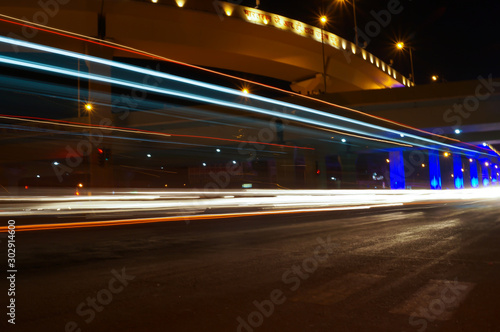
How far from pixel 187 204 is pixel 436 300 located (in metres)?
9.89

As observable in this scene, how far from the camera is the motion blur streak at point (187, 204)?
10453 mm

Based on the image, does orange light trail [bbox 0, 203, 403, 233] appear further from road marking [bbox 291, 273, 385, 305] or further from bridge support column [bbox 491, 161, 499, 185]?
bridge support column [bbox 491, 161, 499, 185]

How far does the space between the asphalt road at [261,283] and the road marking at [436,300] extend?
12 mm

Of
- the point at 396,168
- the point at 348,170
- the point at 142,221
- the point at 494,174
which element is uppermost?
the point at 494,174

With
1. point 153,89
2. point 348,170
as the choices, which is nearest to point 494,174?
point 348,170

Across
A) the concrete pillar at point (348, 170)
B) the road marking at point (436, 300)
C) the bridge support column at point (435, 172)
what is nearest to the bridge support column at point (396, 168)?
the bridge support column at point (435, 172)

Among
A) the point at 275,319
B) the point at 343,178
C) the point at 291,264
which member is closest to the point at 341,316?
the point at 275,319

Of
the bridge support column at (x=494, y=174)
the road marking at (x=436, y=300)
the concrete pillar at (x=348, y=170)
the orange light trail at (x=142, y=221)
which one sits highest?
the bridge support column at (x=494, y=174)

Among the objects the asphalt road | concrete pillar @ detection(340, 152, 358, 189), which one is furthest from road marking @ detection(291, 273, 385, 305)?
concrete pillar @ detection(340, 152, 358, 189)

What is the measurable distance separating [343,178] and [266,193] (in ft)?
22.7

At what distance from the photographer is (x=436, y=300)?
4691 millimetres

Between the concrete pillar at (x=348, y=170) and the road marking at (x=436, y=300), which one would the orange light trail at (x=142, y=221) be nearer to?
the concrete pillar at (x=348, y=170)

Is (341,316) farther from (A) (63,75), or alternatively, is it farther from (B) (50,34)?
(B) (50,34)

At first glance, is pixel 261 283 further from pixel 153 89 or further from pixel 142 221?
pixel 153 89
